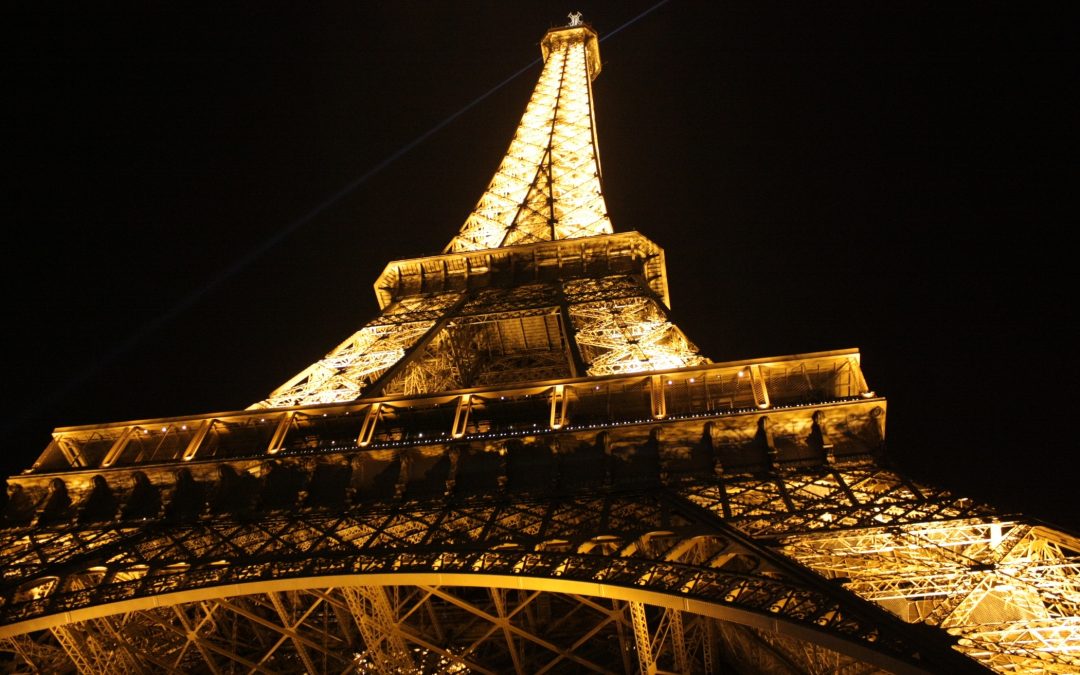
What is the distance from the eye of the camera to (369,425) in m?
15.8

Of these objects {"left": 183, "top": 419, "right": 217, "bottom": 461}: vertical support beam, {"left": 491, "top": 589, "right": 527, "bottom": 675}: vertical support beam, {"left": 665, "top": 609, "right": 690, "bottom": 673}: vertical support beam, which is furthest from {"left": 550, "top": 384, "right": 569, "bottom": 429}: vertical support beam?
{"left": 183, "top": 419, "right": 217, "bottom": 461}: vertical support beam

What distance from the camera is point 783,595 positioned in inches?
368

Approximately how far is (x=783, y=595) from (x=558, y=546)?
134 inches

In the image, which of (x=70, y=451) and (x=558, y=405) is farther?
A: (x=70, y=451)

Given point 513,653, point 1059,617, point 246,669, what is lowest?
point 246,669

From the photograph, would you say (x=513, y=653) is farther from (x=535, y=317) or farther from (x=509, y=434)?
(x=535, y=317)

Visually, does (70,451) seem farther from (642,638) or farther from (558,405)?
(642,638)

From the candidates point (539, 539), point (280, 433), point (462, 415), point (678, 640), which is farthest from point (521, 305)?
point (539, 539)

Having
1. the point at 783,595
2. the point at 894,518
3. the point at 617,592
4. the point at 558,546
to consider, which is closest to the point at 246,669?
the point at 558,546

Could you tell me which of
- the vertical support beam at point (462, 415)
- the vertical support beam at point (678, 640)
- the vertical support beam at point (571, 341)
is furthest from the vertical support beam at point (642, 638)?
the vertical support beam at point (571, 341)

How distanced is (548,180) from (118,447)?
83.1 ft

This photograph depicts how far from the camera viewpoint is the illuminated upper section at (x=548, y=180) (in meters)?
33.4

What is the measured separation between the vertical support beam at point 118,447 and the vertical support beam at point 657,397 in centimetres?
996

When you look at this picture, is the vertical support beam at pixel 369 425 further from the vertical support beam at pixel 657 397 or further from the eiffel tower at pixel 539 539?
the vertical support beam at pixel 657 397
